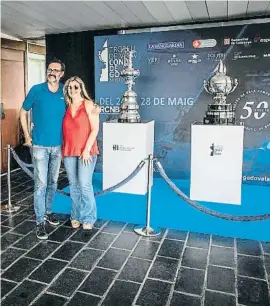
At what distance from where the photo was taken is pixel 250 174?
500 centimetres

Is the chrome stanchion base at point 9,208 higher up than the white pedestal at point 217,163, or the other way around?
the white pedestal at point 217,163

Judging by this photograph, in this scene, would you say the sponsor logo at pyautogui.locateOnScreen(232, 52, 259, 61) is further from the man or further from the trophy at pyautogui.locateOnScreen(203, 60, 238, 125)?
the man

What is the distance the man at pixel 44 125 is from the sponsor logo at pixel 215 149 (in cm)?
173

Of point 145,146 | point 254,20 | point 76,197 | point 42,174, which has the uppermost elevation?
point 254,20

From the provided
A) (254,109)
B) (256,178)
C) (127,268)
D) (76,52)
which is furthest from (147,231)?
(76,52)

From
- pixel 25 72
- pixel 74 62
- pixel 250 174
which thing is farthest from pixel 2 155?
pixel 250 174

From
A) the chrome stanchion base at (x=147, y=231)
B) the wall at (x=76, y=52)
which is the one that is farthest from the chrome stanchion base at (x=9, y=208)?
the wall at (x=76, y=52)

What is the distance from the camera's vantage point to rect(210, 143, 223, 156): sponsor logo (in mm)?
3846

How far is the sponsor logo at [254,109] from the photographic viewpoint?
4.80 meters

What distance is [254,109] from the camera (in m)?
4.85

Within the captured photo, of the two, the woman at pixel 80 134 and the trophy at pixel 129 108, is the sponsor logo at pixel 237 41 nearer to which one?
the trophy at pixel 129 108

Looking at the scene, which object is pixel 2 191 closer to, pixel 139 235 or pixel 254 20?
pixel 139 235

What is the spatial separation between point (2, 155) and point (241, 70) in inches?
175

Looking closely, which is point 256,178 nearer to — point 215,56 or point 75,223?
point 215,56
